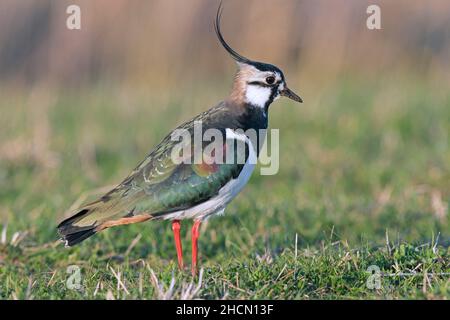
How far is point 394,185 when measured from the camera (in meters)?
8.11

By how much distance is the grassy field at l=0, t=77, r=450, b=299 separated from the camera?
4641 mm

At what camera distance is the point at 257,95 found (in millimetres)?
5453

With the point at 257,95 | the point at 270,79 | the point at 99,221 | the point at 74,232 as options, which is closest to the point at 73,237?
the point at 74,232

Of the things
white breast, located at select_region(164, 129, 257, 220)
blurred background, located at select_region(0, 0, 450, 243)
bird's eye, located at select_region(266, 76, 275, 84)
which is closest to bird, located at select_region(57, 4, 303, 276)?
white breast, located at select_region(164, 129, 257, 220)

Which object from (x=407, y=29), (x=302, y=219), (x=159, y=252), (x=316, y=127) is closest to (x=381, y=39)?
(x=407, y=29)

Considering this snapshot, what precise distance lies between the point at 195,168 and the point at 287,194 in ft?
10.1

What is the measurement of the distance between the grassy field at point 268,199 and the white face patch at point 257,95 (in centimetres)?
96

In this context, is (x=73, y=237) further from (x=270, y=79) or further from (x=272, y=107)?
(x=272, y=107)

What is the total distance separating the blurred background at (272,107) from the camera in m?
7.61

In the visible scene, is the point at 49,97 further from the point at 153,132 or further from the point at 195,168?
the point at 195,168

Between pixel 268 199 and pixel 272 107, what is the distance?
2937 mm

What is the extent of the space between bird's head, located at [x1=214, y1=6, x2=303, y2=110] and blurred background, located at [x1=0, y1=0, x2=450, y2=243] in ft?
4.67

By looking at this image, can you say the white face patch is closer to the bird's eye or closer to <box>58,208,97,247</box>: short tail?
the bird's eye

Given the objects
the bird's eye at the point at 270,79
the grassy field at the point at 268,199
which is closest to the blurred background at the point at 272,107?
the grassy field at the point at 268,199
